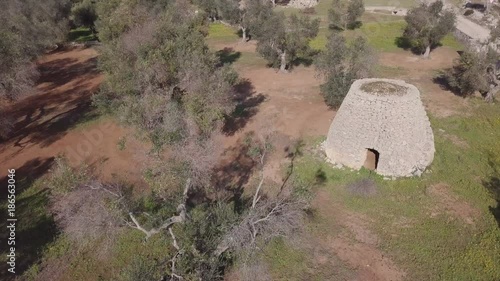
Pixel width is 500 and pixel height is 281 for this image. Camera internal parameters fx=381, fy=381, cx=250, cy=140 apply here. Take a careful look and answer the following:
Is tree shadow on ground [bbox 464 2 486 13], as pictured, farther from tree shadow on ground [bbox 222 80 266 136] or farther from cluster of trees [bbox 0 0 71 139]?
cluster of trees [bbox 0 0 71 139]

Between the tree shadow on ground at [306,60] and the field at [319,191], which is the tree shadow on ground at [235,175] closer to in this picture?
the field at [319,191]

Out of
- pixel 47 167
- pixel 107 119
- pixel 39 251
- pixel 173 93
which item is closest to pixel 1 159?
pixel 47 167

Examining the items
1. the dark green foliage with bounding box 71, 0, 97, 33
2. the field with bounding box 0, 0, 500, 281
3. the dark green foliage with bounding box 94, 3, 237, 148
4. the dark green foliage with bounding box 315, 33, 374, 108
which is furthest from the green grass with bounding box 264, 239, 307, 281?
the dark green foliage with bounding box 71, 0, 97, 33

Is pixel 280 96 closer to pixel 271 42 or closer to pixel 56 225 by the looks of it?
pixel 271 42

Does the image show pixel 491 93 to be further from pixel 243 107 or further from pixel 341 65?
pixel 243 107

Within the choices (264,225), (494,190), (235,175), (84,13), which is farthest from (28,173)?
(84,13)
